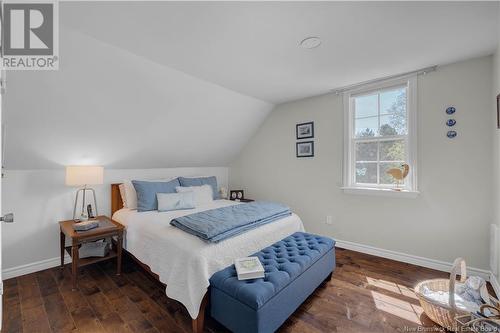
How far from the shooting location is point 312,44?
210cm

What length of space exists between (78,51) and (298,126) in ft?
9.35

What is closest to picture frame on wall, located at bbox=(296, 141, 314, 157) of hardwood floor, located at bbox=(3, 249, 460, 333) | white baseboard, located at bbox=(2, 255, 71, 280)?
hardwood floor, located at bbox=(3, 249, 460, 333)

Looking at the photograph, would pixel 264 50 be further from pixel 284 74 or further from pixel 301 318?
pixel 301 318

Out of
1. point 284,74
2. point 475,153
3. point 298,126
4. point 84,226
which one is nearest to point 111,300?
point 84,226

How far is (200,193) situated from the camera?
11.4 feet

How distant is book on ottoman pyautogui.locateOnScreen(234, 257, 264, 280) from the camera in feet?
5.58

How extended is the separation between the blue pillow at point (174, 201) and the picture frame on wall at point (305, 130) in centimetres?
190

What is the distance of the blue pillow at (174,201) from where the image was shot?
9.81 feet

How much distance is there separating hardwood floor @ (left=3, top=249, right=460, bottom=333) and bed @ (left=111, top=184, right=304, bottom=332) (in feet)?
0.79

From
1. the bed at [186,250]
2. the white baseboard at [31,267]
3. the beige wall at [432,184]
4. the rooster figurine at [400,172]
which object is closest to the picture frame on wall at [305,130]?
the beige wall at [432,184]

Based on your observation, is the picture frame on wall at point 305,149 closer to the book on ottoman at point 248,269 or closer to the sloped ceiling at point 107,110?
the sloped ceiling at point 107,110

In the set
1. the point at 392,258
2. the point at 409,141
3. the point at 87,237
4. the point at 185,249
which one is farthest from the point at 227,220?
the point at 409,141

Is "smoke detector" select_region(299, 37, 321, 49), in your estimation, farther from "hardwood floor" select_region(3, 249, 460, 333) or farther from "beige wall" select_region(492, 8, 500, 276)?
"hardwood floor" select_region(3, 249, 460, 333)

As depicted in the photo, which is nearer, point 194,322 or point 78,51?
point 194,322
